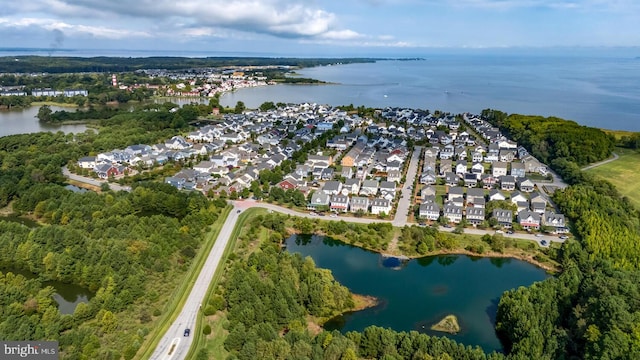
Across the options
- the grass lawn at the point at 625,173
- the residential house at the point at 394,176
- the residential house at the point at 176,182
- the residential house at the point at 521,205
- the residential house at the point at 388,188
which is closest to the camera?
the residential house at the point at 521,205

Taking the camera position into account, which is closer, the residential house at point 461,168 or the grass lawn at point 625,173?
the grass lawn at point 625,173

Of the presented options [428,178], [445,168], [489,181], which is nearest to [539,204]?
[489,181]

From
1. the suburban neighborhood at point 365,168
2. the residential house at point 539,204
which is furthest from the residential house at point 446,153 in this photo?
the residential house at point 539,204

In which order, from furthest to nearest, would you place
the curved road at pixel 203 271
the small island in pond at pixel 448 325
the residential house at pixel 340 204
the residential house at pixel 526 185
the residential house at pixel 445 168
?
the residential house at pixel 445 168 → the residential house at pixel 526 185 → the residential house at pixel 340 204 → the small island in pond at pixel 448 325 → the curved road at pixel 203 271

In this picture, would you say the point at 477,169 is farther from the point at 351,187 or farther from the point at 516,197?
the point at 351,187

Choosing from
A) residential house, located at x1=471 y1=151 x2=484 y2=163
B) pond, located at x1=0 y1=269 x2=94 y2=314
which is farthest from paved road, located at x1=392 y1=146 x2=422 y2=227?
A: pond, located at x1=0 y1=269 x2=94 y2=314

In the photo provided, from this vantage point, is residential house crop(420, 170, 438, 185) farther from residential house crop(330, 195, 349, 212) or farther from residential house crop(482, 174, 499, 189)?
residential house crop(330, 195, 349, 212)

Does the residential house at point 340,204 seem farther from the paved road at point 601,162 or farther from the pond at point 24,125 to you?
the pond at point 24,125
